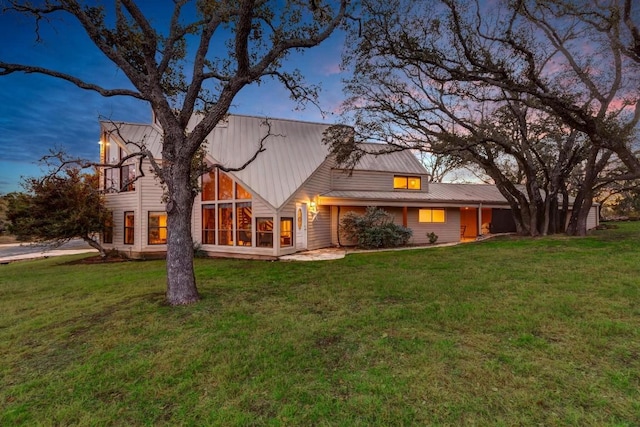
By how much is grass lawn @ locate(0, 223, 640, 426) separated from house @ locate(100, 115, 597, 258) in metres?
5.80

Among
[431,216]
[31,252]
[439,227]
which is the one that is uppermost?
[431,216]

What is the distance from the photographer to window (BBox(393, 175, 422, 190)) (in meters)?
19.1

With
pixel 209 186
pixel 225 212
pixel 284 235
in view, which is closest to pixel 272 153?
pixel 209 186

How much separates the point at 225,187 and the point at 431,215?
11846mm

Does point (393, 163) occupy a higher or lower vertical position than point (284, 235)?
higher

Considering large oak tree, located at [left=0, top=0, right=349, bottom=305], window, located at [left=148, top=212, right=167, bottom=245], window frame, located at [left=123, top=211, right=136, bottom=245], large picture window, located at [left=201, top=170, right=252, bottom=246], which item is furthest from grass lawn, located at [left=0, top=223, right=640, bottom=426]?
window frame, located at [left=123, top=211, right=136, bottom=245]

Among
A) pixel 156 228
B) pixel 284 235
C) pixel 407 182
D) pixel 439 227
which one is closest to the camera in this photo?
pixel 284 235

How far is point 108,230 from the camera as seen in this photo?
14.7 metres

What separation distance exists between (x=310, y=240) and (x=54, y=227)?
34.4 ft

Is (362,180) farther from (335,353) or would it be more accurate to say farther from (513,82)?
(335,353)

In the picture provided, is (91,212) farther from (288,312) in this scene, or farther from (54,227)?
(288,312)

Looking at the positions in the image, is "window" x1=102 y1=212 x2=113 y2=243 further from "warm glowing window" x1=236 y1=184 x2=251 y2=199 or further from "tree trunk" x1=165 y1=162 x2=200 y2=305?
"tree trunk" x1=165 y1=162 x2=200 y2=305

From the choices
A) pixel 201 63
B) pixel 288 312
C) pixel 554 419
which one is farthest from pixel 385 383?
pixel 201 63

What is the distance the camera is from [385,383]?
3.11 metres
